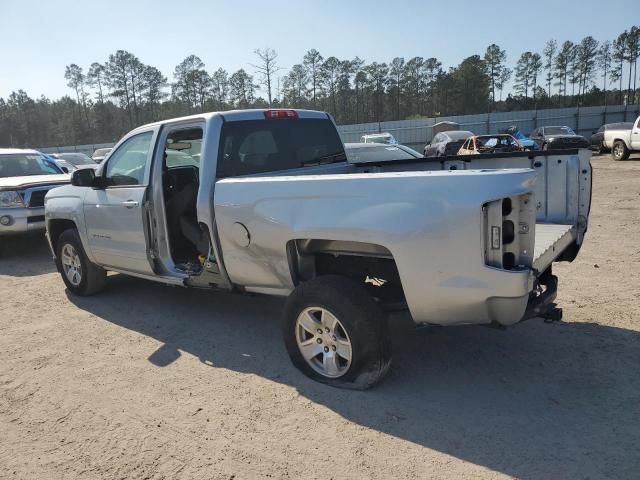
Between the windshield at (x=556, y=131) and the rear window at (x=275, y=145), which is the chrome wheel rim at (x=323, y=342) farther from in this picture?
the windshield at (x=556, y=131)

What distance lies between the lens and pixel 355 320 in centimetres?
334

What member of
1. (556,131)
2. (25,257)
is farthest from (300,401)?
(556,131)

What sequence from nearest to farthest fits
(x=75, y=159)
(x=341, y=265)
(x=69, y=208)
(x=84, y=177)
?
1. (x=341, y=265)
2. (x=84, y=177)
3. (x=69, y=208)
4. (x=75, y=159)

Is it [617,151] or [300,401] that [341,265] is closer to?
[300,401]

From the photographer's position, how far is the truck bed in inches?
129

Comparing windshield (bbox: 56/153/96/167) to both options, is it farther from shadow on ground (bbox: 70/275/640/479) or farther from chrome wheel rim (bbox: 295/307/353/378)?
chrome wheel rim (bbox: 295/307/353/378)

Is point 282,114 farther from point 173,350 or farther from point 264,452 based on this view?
point 264,452

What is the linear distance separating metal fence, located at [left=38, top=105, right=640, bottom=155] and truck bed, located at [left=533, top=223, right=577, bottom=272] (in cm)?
3819

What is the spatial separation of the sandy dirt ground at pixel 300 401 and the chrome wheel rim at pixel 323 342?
0.53ft

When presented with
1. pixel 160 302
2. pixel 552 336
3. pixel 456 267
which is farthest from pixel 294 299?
pixel 160 302

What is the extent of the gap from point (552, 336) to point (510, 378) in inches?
36.2

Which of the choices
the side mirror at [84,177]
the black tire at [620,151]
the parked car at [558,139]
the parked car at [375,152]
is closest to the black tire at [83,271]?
the side mirror at [84,177]

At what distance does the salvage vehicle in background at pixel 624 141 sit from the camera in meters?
20.3

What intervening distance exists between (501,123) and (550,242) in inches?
1677
